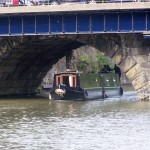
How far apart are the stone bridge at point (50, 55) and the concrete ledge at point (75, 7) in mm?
3163

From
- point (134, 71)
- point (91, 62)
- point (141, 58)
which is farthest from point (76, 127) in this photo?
point (91, 62)

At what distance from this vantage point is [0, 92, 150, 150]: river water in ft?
109

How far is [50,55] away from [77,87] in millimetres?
10385

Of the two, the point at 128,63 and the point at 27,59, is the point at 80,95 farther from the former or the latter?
the point at 27,59

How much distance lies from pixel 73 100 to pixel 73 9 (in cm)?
940

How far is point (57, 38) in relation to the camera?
6506 centimetres

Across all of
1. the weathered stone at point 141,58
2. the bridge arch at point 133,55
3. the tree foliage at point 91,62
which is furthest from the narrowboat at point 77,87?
the tree foliage at point 91,62


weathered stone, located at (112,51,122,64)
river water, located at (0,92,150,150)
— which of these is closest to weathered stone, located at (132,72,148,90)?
weathered stone, located at (112,51,122,64)

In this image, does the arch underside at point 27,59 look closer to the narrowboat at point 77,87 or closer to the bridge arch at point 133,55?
the narrowboat at point 77,87

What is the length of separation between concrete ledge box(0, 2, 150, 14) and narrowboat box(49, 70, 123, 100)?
832 cm

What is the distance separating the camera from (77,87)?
2630 inches

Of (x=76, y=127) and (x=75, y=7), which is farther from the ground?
(x=75, y=7)

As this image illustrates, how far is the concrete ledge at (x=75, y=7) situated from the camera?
187 feet

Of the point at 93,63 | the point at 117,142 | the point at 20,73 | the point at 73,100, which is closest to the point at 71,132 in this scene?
the point at 117,142
